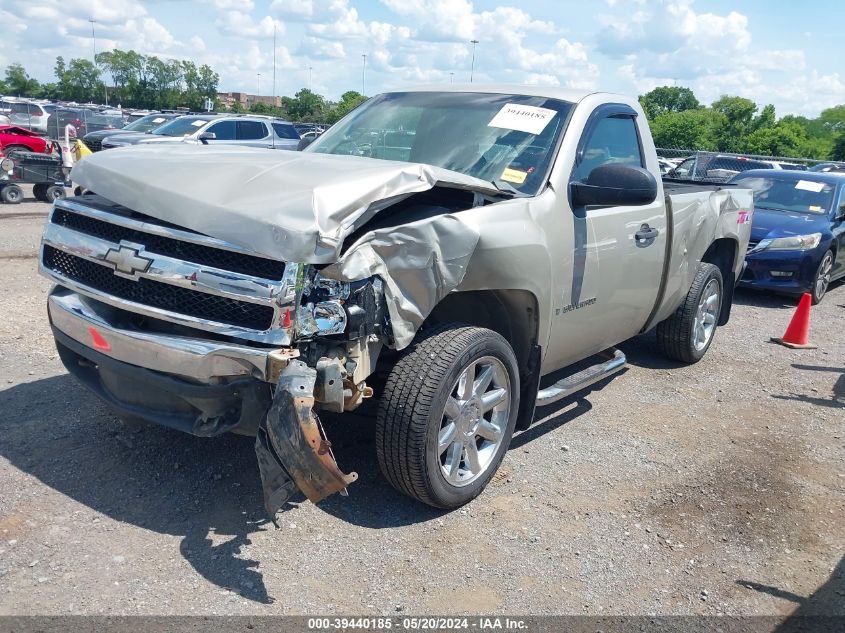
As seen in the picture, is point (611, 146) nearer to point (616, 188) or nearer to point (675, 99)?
point (616, 188)

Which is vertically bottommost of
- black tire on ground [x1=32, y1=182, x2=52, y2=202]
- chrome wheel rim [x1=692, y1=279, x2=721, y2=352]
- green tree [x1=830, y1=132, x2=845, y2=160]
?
green tree [x1=830, y1=132, x2=845, y2=160]

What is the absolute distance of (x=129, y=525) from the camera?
11.4ft

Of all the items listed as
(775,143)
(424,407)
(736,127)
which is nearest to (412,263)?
(424,407)

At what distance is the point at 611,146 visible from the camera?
4.89 m

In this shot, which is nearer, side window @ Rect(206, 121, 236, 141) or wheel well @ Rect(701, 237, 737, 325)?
wheel well @ Rect(701, 237, 737, 325)

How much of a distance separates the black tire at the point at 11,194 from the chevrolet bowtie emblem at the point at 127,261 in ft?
41.8

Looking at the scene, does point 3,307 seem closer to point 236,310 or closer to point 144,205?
point 144,205

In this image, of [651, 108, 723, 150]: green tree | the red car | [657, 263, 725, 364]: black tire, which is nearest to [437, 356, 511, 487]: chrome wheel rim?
[657, 263, 725, 364]: black tire

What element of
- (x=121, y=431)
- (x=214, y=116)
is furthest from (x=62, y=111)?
(x=121, y=431)

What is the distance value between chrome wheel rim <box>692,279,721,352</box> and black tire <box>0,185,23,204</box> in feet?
42.3

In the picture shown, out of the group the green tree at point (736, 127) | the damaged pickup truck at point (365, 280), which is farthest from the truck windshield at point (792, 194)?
the green tree at point (736, 127)

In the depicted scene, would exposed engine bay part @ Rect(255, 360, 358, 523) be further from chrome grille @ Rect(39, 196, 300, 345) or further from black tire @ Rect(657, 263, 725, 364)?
black tire @ Rect(657, 263, 725, 364)

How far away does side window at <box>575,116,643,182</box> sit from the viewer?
178 inches

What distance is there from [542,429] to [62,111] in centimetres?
3764
